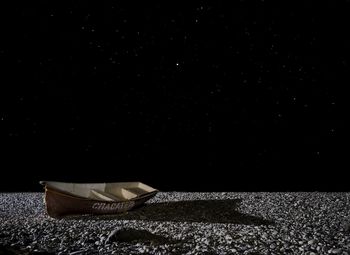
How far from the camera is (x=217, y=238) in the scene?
25.6 feet

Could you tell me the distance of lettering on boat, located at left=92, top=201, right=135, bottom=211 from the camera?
988cm

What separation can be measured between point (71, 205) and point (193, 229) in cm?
317

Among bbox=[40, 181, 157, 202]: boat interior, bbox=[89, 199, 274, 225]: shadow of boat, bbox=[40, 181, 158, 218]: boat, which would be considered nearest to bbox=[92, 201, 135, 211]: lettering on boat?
bbox=[40, 181, 158, 218]: boat

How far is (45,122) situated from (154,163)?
23.5 ft

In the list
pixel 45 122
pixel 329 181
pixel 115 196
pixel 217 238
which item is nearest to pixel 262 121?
pixel 329 181

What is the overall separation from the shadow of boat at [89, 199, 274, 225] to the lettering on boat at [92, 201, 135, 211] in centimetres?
19

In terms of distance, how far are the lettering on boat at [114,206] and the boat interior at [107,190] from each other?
0.44 m

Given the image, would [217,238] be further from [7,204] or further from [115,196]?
[7,204]

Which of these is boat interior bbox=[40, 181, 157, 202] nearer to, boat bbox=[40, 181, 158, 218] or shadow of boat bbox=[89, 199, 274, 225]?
boat bbox=[40, 181, 158, 218]

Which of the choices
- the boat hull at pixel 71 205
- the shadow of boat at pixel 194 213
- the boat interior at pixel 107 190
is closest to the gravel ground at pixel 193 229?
the shadow of boat at pixel 194 213

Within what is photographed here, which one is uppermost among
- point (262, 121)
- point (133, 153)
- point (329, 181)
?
point (262, 121)

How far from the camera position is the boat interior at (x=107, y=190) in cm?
1111

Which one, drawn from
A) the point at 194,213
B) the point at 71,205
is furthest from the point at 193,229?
the point at 71,205

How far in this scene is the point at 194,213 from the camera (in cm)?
1079
